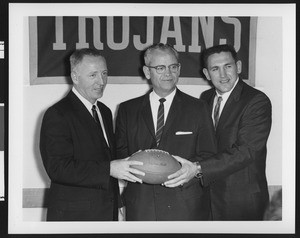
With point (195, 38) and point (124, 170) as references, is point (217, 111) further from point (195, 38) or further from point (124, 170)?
point (124, 170)

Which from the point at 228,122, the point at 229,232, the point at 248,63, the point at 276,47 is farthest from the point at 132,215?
the point at 276,47

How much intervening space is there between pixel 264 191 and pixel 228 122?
1.52ft

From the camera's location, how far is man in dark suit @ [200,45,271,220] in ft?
8.43

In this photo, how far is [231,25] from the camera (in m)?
2.63

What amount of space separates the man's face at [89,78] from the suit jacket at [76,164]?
0.07 meters

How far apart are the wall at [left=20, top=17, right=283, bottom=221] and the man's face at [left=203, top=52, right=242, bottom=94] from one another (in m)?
0.10

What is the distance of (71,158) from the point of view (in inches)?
97.7

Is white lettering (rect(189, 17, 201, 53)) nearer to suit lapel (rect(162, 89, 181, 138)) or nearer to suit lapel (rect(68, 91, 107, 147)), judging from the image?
suit lapel (rect(162, 89, 181, 138))

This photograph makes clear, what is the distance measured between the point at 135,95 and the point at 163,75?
216 millimetres

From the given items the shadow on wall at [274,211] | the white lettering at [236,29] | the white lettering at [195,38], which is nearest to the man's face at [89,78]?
the white lettering at [195,38]

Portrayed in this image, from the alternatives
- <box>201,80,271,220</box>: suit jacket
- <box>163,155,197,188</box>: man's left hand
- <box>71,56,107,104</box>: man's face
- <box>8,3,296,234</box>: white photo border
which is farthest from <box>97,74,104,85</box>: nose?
<box>201,80,271,220</box>: suit jacket

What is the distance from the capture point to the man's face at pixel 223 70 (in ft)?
8.48

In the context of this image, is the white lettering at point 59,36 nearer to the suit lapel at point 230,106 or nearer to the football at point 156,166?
the football at point 156,166

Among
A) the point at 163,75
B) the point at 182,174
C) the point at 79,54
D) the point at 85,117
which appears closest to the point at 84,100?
the point at 85,117
